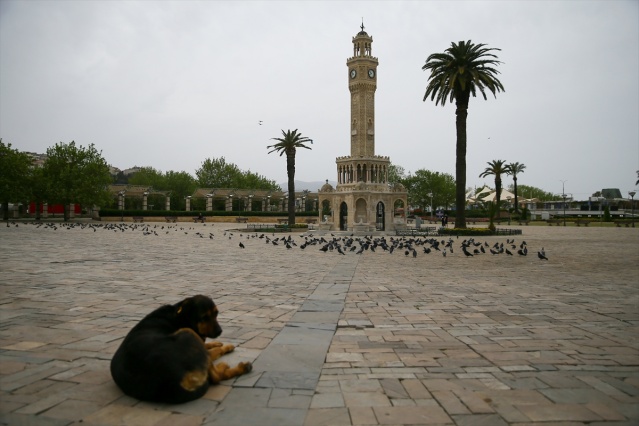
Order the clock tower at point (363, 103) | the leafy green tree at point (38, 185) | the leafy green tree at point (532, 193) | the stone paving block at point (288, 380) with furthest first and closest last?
the leafy green tree at point (532, 193), the leafy green tree at point (38, 185), the clock tower at point (363, 103), the stone paving block at point (288, 380)

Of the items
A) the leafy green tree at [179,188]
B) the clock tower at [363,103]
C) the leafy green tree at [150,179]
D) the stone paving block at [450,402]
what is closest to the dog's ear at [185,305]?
the stone paving block at [450,402]

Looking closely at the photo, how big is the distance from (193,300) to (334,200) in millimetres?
41866

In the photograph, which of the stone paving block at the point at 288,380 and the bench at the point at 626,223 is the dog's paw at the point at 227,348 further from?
the bench at the point at 626,223

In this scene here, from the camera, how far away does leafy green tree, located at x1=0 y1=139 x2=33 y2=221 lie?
166 feet

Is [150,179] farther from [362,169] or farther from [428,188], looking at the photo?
[362,169]

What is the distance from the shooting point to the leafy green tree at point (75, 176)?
53.0 m

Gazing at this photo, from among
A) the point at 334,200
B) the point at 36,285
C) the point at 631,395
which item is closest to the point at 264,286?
the point at 36,285

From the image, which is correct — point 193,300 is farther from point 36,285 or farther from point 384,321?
point 36,285

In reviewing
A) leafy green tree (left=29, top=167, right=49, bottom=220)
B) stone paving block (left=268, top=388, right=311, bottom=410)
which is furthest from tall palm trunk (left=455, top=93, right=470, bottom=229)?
leafy green tree (left=29, top=167, right=49, bottom=220)

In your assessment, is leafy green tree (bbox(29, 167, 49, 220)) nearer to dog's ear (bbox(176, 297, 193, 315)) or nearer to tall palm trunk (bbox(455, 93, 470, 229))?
tall palm trunk (bbox(455, 93, 470, 229))

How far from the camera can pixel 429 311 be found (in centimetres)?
749

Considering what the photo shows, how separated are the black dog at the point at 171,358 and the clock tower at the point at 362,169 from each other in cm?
4044

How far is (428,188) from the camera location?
8438 centimetres

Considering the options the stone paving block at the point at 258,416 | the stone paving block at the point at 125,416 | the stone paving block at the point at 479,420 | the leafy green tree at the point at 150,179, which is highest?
the leafy green tree at the point at 150,179
